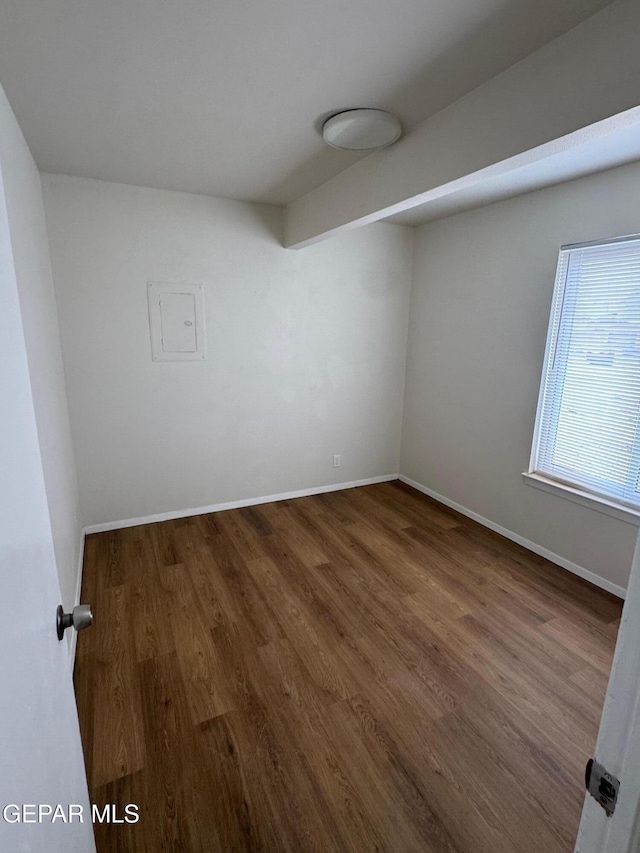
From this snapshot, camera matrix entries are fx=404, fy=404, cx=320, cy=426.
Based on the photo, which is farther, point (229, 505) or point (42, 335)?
point (229, 505)

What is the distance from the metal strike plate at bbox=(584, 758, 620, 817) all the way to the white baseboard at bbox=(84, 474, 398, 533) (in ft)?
10.4

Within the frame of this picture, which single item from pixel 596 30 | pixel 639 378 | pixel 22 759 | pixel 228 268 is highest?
pixel 596 30

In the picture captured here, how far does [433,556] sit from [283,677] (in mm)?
1435

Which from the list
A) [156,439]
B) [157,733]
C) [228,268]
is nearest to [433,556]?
[157,733]

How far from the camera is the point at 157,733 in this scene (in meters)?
1.58

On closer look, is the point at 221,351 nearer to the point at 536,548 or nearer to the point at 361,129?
the point at 361,129

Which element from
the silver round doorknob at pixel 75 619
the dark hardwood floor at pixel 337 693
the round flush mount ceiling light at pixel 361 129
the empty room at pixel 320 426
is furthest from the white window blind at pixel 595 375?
the silver round doorknob at pixel 75 619

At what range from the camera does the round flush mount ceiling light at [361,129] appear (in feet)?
5.47

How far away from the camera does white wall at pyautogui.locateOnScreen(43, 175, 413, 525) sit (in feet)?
9.02

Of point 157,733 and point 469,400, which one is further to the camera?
point 469,400

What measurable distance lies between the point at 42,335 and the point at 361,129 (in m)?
1.77

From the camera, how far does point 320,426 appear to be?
379 centimetres

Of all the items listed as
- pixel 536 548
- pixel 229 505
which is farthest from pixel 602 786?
pixel 229 505

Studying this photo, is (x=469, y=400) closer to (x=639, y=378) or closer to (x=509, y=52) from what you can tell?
(x=639, y=378)
